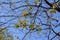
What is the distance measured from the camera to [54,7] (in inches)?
245

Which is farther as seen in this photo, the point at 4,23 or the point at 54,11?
the point at 4,23

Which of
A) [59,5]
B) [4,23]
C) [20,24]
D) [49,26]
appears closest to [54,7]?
[59,5]

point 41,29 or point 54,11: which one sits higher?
point 54,11

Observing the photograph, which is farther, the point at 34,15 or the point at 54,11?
the point at 34,15

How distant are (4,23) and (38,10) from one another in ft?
3.29

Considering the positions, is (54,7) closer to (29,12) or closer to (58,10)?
(58,10)

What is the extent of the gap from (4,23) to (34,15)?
2.80 feet

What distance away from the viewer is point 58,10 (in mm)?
6375

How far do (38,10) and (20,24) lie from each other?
2.62 feet

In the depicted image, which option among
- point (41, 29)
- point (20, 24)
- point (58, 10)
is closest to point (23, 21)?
point (20, 24)

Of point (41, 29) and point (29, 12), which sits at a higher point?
point (29, 12)

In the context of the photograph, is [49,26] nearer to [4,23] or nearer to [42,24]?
[42,24]

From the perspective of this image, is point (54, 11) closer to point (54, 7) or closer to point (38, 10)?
point (54, 7)

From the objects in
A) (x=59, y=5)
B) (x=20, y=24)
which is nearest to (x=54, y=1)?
(x=59, y=5)
